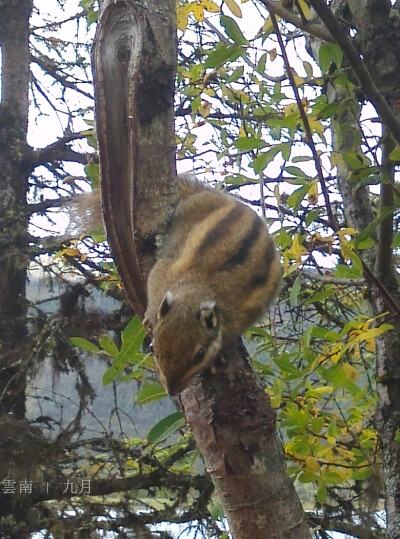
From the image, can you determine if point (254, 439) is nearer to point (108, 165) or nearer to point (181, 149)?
point (108, 165)

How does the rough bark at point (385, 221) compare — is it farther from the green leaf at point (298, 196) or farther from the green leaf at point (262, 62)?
the green leaf at point (262, 62)

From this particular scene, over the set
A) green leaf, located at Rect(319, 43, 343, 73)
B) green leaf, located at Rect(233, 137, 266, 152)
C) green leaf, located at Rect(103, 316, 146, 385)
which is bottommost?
green leaf, located at Rect(103, 316, 146, 385)

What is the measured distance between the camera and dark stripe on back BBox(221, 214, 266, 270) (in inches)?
72.3

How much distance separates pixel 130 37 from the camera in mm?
1276

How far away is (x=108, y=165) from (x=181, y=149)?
2291 mm

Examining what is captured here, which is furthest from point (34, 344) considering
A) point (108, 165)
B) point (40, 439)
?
point (108, 165)

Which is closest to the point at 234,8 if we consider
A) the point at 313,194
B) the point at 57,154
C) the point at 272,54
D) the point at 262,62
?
the point at 262,62

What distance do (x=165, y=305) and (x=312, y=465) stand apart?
0.73 m

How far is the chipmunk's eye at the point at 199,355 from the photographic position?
1435 millimetres

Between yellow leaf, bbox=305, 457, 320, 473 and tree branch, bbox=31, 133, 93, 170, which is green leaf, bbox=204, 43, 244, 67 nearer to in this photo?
yellow leaf, bbox=305, 457, 320, 473

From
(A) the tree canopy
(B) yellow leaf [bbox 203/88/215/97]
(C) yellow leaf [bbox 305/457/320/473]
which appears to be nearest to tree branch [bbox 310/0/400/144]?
(A) the tree canopy

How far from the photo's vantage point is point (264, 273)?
192 centimetres

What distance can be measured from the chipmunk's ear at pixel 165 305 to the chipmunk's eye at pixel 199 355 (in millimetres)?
199

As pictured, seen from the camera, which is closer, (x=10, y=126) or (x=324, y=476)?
(x=324, y=476)
